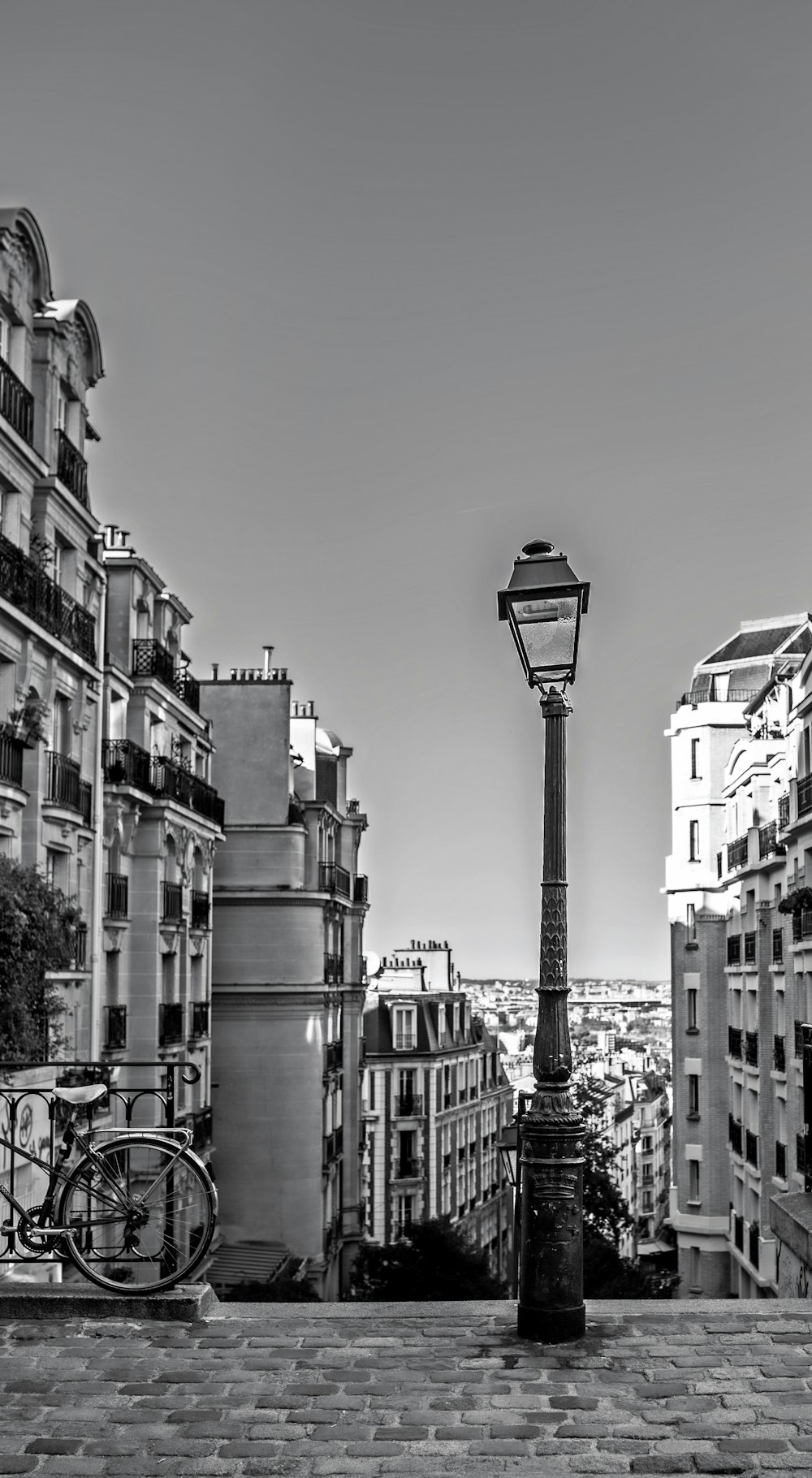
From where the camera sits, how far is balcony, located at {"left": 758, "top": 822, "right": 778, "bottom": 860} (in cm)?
4249

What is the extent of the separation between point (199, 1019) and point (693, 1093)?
22.3m

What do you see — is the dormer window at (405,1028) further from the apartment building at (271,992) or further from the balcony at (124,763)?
the balcony at (124,763)

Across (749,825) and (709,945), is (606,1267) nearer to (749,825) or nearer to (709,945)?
(709,945)

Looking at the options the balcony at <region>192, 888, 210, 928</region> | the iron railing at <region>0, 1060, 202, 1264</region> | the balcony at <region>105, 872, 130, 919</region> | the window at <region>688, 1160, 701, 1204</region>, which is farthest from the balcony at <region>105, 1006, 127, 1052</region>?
the window at <region>688, 1160, 701, 1204</region>

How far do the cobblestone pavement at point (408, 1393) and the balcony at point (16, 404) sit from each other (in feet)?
66.2

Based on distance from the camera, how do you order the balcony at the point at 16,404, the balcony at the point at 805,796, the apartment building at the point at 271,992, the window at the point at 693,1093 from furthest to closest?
the window at the point at 693,1093
the apartment building at the point at 271,992
the balcony at the point at 805,796
the balcony at the point at 16,404

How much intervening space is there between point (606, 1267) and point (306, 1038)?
14.7 meters

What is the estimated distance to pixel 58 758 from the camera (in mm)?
28594

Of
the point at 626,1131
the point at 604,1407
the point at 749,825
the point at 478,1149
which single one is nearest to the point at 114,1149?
the point at 604,1407

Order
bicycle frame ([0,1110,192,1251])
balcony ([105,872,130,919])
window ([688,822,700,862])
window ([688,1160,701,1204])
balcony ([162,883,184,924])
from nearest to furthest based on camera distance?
bicycle frame ([0,1110,192,1251]) → balcony ([105,872,130,919]) → balcony ([162,883,184,924]) → window ([688,1160,701,1204]) → window ([688,822,700,862])

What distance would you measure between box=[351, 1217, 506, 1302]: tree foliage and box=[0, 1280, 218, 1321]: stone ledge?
118 feet

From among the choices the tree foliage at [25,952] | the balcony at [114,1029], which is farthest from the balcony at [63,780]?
the tree foliage at [25,952]

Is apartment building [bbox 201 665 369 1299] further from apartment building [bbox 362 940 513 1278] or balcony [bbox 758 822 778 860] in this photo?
apartment building [bbox 362 940 513 1278]

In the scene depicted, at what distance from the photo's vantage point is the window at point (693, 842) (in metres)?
55.8
